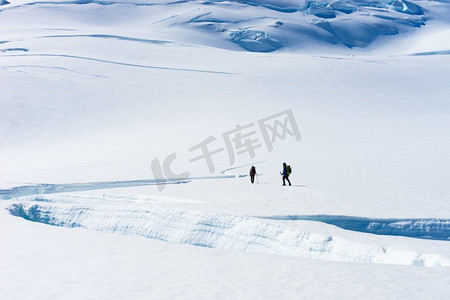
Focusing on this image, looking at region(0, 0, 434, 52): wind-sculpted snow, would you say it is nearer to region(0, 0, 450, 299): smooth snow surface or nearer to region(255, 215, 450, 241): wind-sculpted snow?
region(0, 0, 450, 299): smooth snow surface

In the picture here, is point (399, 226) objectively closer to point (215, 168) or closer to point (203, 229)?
point (203, 229)

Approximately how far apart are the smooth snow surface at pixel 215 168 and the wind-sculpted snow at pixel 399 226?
0.08 ft

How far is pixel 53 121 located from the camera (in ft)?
74.1

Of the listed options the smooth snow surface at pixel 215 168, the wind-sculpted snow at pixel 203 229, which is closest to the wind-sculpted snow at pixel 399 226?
the smooth snow surface at pixel 215 168

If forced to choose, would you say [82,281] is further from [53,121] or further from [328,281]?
[53,121]

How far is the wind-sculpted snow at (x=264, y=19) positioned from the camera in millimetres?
45250

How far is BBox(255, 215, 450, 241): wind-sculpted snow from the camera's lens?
8.62m

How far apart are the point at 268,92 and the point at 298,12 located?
99.3ft

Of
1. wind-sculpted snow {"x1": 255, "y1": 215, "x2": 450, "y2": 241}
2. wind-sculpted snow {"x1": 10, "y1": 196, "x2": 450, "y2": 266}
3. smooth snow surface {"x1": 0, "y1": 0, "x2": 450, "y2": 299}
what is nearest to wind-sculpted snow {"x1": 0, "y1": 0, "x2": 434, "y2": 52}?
smooth snow surface {"x1": 0, "y1": 0, "x2": 450, "y2": 299}

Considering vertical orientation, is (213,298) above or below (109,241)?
above

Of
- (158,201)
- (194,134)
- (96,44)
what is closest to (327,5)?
(96,44)

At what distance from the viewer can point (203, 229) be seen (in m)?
9.19

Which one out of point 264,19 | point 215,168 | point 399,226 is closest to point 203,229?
point 399,226

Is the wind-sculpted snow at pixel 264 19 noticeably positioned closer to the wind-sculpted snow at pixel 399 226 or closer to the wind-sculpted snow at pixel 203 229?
the wind-sculpted snow at pixel 203 229
